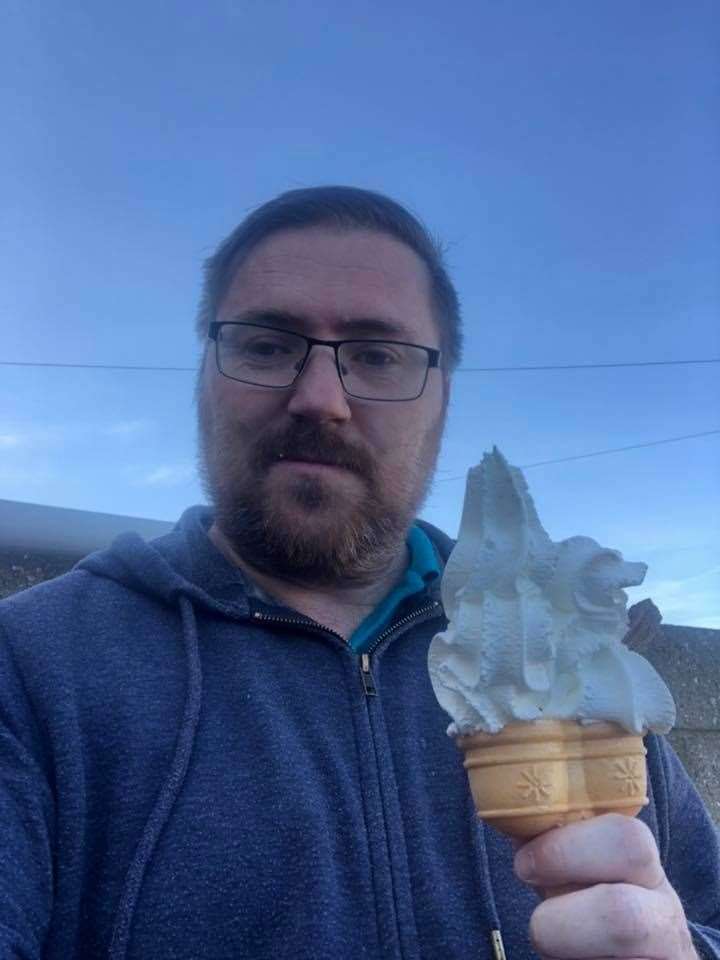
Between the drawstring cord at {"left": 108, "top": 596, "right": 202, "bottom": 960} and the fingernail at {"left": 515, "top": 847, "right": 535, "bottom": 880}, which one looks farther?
the drawstring cord at {"left": 108, "top": 596, "right": 202, "bottom": 960}

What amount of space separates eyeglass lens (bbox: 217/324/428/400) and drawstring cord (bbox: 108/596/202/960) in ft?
2.04

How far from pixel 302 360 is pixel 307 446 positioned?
220mm

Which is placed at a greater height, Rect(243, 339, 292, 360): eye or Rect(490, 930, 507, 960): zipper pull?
Rect(243, 339, 292, 360): eye

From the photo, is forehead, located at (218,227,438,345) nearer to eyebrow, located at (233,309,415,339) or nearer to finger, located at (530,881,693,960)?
eyebrow, located at (233,309,415,339)

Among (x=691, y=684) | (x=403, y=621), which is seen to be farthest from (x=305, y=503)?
(x=691, y=684)

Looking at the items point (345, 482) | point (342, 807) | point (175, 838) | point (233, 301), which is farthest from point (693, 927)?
point (233, 301)

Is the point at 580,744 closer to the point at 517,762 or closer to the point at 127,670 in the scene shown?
the point at 517,762

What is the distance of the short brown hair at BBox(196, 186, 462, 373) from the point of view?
2.18 m

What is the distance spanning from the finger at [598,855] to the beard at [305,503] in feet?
2.94

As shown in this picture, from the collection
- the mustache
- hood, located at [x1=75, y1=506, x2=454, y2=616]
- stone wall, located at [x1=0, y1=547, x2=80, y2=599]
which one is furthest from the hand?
stone wall, located at [x1=0, y1=547, x2=80, y2=599]

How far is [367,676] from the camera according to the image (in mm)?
1678

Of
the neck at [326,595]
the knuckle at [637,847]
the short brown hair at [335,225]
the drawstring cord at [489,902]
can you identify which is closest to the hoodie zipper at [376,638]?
the neck at [326,595]

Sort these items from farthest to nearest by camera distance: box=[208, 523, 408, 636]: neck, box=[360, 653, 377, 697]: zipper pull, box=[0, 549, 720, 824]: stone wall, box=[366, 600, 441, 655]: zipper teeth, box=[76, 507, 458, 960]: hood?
1. box=[0, 549, 720, 824]: stone wall
2. box=[208, 523, 408, 636]: neck
3. box=[366, 600, 441, 655]: zipper teeth
4. box=[360, 653, 377, 697]: zipper pull
5. box=[76, 507, 458, 960]: hood

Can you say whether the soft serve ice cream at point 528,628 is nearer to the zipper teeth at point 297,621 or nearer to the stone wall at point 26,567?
the zipper teeth at point 297,621
